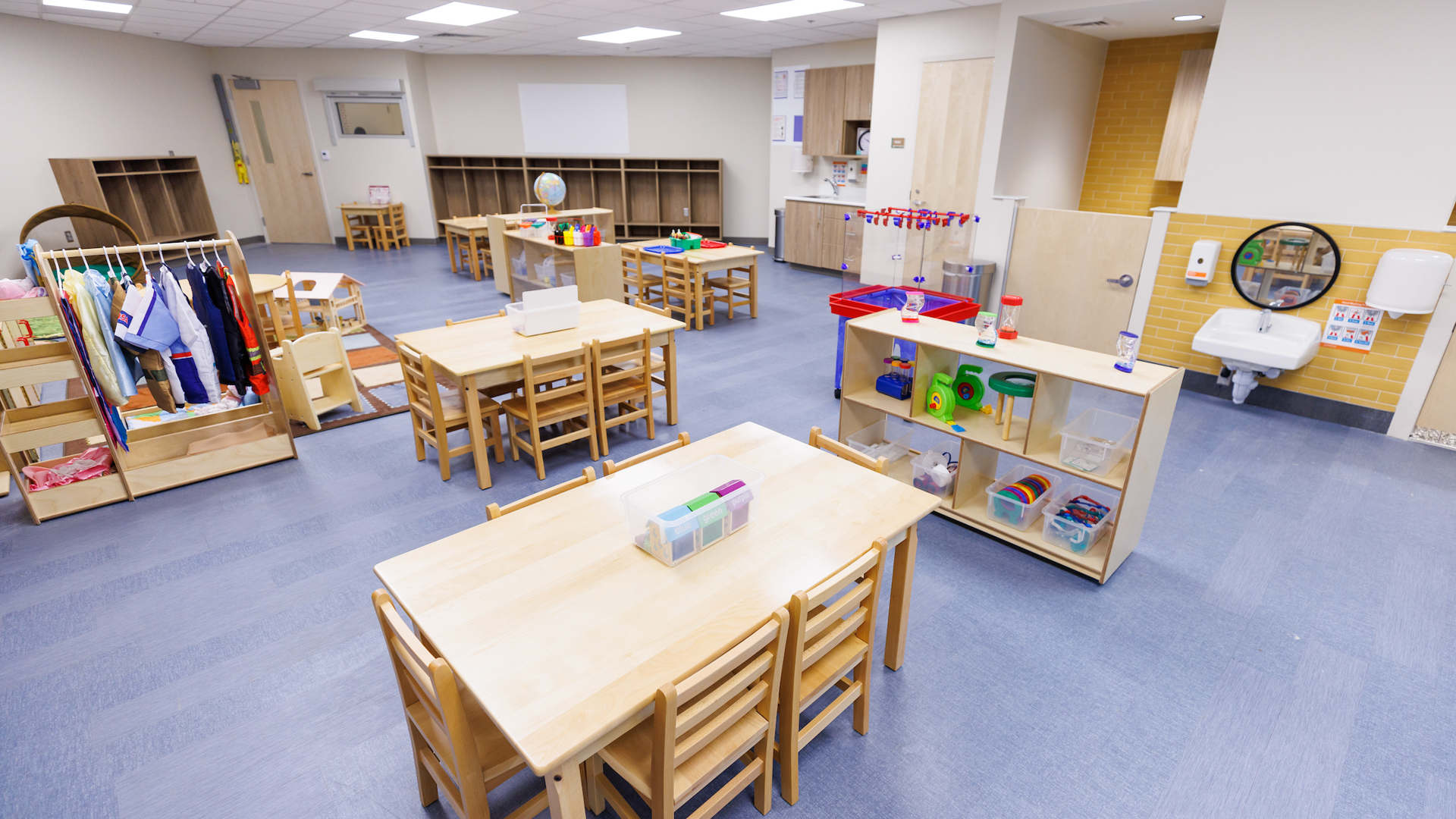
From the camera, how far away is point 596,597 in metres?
1.66

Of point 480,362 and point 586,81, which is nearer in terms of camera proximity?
point 480,362

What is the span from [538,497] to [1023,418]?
2478 mm

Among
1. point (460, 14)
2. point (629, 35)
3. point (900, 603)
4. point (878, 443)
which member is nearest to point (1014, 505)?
point (878, 443)

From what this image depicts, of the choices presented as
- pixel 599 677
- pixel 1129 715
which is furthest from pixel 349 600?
pixel 1129 715

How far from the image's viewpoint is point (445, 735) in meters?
1.64

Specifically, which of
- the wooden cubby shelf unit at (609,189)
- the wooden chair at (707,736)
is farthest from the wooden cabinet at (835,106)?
the wooden chair at (707,736)

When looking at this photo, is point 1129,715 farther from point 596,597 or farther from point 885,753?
point 596,597

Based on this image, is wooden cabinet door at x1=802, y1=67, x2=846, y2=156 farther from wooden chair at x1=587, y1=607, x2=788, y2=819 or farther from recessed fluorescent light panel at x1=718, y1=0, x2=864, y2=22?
wooden chair at x1=587, y1=607, x2=788, y2=819

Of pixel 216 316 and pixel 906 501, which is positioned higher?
pixel 216 316

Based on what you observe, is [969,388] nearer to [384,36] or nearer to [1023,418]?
[1023,418]

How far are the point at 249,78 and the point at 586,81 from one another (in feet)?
16.5

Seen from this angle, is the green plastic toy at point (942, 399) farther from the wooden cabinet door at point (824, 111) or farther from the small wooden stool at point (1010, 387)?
the wooden cabinet door at point (824, 111)

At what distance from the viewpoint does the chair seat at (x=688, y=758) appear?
155 cm

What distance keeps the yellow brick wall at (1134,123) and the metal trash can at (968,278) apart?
1.84m
